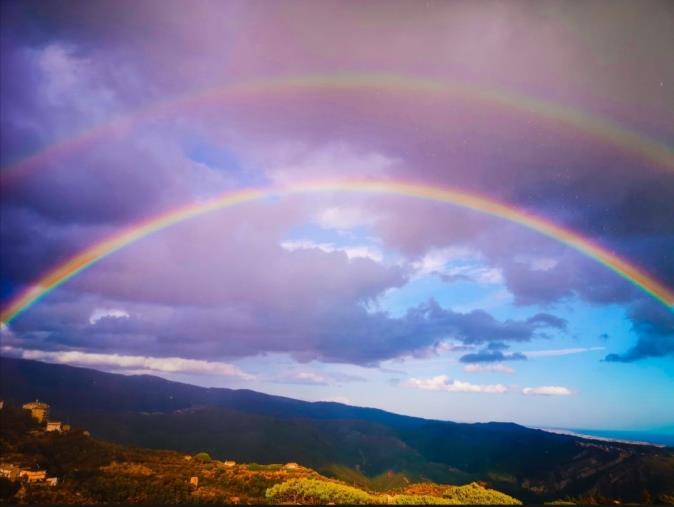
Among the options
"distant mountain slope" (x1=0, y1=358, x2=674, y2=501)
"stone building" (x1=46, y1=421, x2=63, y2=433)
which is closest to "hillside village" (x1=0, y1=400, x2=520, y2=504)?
"stone building" (x1=46, y1=421, x2=63, y2=433)

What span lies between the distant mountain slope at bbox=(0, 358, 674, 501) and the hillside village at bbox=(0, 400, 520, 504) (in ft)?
41.0

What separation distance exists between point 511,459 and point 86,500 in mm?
60586

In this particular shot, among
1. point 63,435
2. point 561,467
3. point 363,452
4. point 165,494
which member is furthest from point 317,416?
point 165,494

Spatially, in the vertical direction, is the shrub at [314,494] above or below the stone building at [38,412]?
below

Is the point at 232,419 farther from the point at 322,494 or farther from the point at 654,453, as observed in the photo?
the point at 654,453

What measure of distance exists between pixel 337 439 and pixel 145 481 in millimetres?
40874

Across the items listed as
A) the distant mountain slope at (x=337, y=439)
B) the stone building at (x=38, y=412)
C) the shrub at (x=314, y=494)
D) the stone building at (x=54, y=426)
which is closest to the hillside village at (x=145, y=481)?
the shrub at (x=314, y=494)

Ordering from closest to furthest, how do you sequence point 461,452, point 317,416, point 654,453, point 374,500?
1. point 374,500
2. point 654,453
3. point 461,452
4. point 317,416

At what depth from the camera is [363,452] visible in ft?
213

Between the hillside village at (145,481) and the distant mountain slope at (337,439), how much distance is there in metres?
12.5

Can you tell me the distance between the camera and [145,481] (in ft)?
91.8

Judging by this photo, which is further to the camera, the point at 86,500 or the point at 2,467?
the point at 2,467

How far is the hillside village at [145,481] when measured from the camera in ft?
86.3

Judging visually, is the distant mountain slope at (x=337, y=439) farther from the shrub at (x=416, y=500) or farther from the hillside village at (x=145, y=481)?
the shrub at (x=416, y=500)
